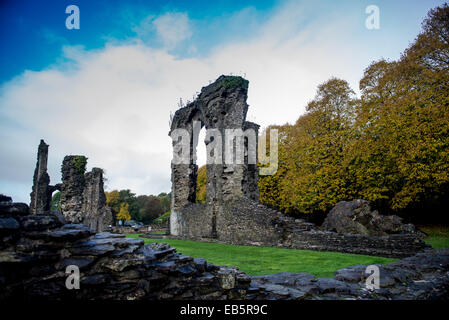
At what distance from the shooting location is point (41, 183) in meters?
22.3

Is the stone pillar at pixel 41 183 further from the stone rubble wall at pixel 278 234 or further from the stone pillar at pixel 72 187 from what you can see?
the stone rubble wall at pixel 278 234

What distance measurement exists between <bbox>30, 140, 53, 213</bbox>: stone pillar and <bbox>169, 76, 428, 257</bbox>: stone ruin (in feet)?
40.5

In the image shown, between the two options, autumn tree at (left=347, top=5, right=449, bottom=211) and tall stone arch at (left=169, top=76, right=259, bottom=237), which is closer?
autumn tree at (left=347, top=5, right=449, bottom=211)

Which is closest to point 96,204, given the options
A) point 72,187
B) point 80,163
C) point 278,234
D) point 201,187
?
point 72,187

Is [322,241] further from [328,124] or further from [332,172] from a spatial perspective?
[328,124]

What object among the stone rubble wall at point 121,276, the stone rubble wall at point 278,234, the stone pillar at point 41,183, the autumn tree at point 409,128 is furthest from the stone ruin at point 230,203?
the stone pillar at point 41,183

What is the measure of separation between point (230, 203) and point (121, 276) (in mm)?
10814

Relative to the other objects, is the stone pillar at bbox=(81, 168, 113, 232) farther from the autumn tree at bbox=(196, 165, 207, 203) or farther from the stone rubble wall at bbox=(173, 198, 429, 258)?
the autumn tree at bbox=(196, 165, 207, 203)

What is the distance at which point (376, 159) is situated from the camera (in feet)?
50.6

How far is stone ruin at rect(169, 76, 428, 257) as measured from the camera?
880 centimetres

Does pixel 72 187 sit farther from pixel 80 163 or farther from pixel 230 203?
pixel 230 203

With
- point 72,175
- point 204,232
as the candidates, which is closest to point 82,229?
point 204,232

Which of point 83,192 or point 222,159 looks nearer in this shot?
point 222,159

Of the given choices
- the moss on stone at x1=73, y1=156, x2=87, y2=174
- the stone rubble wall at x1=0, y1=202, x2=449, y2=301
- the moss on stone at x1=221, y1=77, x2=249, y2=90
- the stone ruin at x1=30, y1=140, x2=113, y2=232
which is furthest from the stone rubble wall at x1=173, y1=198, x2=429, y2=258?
the stone ruin at x1=30, y1=140, x2=113, y2=232
